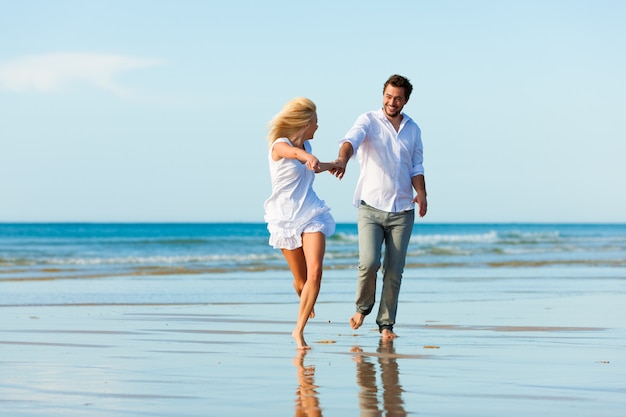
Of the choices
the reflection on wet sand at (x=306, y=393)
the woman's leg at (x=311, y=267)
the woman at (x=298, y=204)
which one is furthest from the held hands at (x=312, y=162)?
the reflection on wet sand at (x=306, y=393)

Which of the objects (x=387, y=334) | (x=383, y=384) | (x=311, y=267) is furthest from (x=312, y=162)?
(x=383, y=384)

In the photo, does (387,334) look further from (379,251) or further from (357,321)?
(379,251)

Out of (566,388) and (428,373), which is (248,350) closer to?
(428,373)

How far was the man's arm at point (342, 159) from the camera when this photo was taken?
6.59 metres

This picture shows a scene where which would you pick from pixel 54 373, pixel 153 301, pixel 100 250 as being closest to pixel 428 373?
pixel 54 373

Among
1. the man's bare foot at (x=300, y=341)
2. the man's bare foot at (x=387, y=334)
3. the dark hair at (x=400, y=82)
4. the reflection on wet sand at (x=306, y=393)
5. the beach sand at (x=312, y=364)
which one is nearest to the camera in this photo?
the reflection on wet sand at (x=306, y=393)

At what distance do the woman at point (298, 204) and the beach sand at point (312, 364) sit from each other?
1.69ft

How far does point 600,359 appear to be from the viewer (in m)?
6.00

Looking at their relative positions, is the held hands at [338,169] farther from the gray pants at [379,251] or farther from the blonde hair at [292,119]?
the gray pants at [379,251]

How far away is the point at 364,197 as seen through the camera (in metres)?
7.40

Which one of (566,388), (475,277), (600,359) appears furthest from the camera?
(475,277)

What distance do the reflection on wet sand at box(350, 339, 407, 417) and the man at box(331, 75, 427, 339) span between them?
0.80m

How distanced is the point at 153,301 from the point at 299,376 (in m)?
7.14

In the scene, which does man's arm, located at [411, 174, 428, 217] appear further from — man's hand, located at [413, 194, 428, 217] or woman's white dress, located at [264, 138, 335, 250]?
woman's white dress, located at [264, 138, 335, 250]
